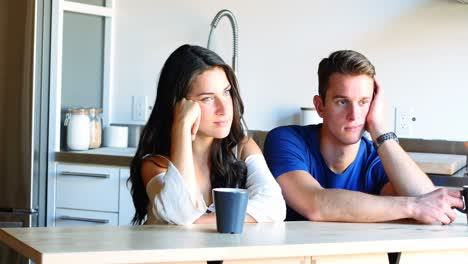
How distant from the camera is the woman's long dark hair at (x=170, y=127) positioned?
2193mm

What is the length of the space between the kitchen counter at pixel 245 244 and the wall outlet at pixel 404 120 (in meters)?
1.91

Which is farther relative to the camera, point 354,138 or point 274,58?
point 274,58

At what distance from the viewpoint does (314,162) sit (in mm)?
2371

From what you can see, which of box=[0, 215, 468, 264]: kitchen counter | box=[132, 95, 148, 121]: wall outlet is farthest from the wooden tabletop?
box=[132, 95, 148, 121]: wall outlet

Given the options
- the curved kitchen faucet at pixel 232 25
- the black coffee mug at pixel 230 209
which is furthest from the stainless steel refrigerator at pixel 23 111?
the black coffee mug at pixel 230 209

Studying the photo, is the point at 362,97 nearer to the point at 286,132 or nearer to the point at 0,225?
the point at 286,132

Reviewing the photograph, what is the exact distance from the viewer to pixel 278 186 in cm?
213

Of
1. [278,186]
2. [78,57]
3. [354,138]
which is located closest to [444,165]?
[354,138]

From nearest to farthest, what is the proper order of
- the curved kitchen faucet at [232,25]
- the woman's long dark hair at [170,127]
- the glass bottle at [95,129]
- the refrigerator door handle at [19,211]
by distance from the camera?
the woman's long dark hair at [170,127] → the refrigerator door handle at [19,211] → the curved kitchen faucet at [232,25] → the glass bottle at [95,129]

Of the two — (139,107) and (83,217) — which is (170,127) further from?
(139,107)

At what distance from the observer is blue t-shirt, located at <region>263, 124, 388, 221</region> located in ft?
7.59

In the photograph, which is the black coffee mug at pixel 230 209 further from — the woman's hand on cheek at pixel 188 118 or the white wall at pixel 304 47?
the white wall at pixel 304 47

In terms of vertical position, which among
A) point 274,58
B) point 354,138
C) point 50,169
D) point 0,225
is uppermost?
point 274,58

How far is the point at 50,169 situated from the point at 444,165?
1.80 meters
